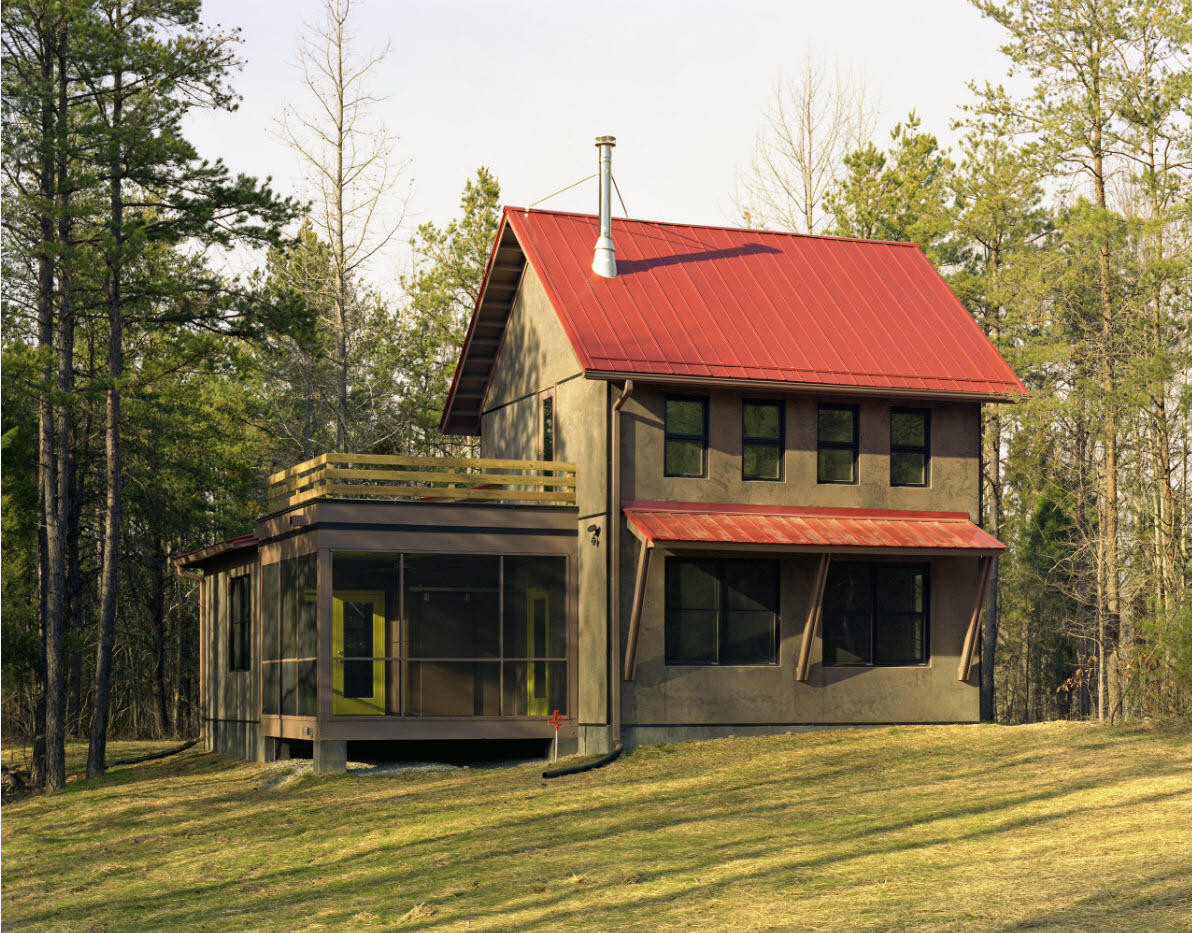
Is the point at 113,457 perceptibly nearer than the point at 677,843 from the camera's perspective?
No

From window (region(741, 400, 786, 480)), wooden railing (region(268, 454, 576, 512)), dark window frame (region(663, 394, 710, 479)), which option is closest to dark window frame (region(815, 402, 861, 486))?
window (region(741, 400, 786, 480))

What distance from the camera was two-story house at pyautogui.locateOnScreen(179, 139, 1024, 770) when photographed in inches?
850

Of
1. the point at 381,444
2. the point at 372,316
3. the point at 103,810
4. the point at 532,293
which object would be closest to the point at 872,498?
the point at 532,293

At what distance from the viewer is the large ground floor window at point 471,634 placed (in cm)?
2172

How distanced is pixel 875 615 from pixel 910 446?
281 cm

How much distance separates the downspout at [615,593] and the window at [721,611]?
0.87m

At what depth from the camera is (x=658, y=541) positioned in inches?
816

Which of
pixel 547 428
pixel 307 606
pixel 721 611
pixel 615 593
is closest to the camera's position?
pixel 615 593

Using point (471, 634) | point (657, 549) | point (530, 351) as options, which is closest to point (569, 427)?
point (530, 351)

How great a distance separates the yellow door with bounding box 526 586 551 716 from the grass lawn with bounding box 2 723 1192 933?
4.59 ft

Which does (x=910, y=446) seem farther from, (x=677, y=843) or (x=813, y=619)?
(x=677, y=843)

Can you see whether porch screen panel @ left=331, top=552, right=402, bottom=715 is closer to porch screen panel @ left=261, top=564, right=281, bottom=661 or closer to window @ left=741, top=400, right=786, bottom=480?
porch screen panel @ left=261, top=564, right=281, bottom=661

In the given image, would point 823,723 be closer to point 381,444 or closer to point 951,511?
point 951,511

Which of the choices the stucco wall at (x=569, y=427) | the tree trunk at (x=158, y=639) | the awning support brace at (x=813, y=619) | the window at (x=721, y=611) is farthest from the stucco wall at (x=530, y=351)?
the tree trunk at (x=158, y=639)
